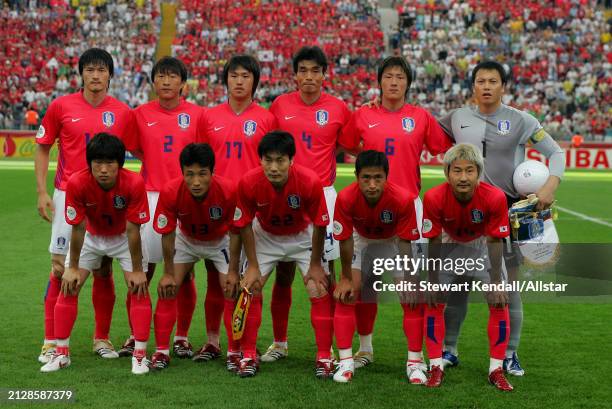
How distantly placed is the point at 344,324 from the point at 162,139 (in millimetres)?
2041

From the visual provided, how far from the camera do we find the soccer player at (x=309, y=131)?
6.41 m

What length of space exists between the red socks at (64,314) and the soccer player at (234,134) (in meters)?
1.01

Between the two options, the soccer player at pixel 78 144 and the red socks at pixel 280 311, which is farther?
the red socks at pixel 280 311

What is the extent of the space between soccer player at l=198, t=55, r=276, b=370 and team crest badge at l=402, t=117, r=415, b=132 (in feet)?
3.33

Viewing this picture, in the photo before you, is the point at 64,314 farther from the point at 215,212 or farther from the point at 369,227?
the point at 369,227

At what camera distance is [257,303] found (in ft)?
19.6

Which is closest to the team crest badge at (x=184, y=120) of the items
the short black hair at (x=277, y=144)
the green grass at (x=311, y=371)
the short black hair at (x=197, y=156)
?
the short black hair at (x=197, y=156)

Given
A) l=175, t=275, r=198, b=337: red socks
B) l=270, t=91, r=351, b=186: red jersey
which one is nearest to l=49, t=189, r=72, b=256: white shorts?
l=175, t=275, r=198, b=337: red socks

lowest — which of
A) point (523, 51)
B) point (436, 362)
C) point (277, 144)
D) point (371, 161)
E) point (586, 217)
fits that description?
point (586, 217)

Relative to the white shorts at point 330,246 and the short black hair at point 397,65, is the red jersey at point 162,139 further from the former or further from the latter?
the short black hair at point 397,65

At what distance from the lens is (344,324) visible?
5840 millimetres

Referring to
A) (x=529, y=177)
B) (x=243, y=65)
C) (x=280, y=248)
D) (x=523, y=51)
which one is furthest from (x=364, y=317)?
(x=523, y=51)

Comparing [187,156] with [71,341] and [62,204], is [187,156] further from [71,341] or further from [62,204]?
[71,341]

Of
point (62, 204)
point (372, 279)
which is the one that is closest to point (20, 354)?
point (62, 204)
